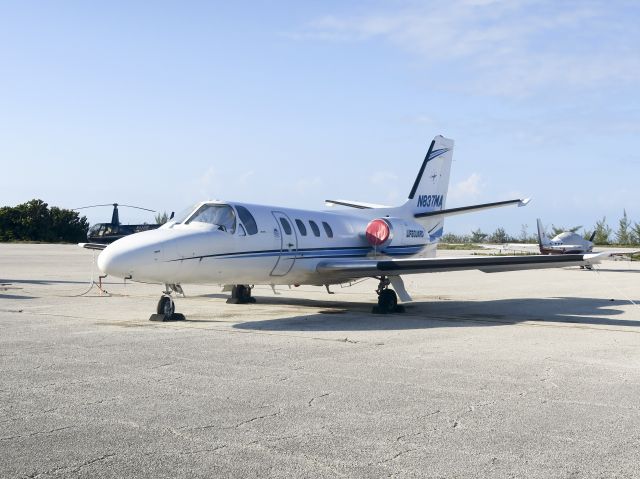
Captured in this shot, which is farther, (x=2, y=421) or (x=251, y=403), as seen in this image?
(x=251, y=403)

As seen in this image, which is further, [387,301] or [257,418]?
[387,301]

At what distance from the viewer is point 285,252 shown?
16797 mm

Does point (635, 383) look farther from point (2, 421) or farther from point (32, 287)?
point (32, 287)

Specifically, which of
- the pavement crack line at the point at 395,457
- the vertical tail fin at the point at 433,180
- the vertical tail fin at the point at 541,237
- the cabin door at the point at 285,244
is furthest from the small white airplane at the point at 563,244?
the pavement crack line at the point at 395,457

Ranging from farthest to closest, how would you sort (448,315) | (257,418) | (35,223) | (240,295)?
(35,223)
(240,295)
(448,315)
(257,418)

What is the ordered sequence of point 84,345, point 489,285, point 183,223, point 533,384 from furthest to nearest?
point 489,285
point 183,223
point 84,345
point 533,384

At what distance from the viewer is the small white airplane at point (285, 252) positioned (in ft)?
45.5

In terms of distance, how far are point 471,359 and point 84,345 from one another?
5.53 m

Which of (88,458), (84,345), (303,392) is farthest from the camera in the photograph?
(84,345)

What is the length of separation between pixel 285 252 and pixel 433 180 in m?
8.37

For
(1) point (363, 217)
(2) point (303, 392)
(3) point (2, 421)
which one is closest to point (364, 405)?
(2) point (303, 392)

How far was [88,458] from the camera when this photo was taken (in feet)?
17.3

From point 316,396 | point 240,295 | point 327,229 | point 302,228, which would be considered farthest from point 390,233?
point 316,396

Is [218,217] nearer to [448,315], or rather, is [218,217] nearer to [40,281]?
[448,315]
